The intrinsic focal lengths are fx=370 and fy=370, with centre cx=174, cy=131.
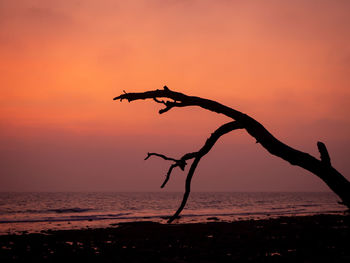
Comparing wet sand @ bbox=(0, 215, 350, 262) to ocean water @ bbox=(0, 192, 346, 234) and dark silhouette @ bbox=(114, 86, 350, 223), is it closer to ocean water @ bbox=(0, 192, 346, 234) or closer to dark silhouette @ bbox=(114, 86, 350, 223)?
dark silhouette @ bbox=(114, 86, 350, 223)

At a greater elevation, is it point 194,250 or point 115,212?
point 194,250

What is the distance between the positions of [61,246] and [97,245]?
5.49ft

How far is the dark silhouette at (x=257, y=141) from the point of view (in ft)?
14.1

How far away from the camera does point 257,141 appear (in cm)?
461

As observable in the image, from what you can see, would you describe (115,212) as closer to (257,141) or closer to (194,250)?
(194,250)

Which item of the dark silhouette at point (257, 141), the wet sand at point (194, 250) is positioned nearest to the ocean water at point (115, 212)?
the wet sand at point (194, 250)

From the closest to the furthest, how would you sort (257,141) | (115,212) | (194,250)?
(257,141) < (194,250) < (115,212)

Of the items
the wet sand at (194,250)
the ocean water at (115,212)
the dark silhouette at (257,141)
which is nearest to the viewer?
the dark silhouette at (257,141)

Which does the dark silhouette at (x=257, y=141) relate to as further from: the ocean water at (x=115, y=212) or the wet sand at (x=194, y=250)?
the ocean water at (x=115, y=212)

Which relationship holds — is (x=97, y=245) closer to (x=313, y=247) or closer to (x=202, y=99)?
(x=313, y=247)

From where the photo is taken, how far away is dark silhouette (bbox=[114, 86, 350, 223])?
4.29 m

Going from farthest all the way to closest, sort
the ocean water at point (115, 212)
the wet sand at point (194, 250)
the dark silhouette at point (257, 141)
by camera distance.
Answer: the ocean water at point (115, 212) < the wet sand at point (194, 250) < the dark silhouette at point (257, 141)

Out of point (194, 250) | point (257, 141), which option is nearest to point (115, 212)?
point (194, 250)

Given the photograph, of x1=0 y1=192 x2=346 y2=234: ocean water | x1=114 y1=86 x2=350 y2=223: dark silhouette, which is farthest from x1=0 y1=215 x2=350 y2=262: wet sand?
x1=0 y1=192 x2=346 y2=234: ocean water
